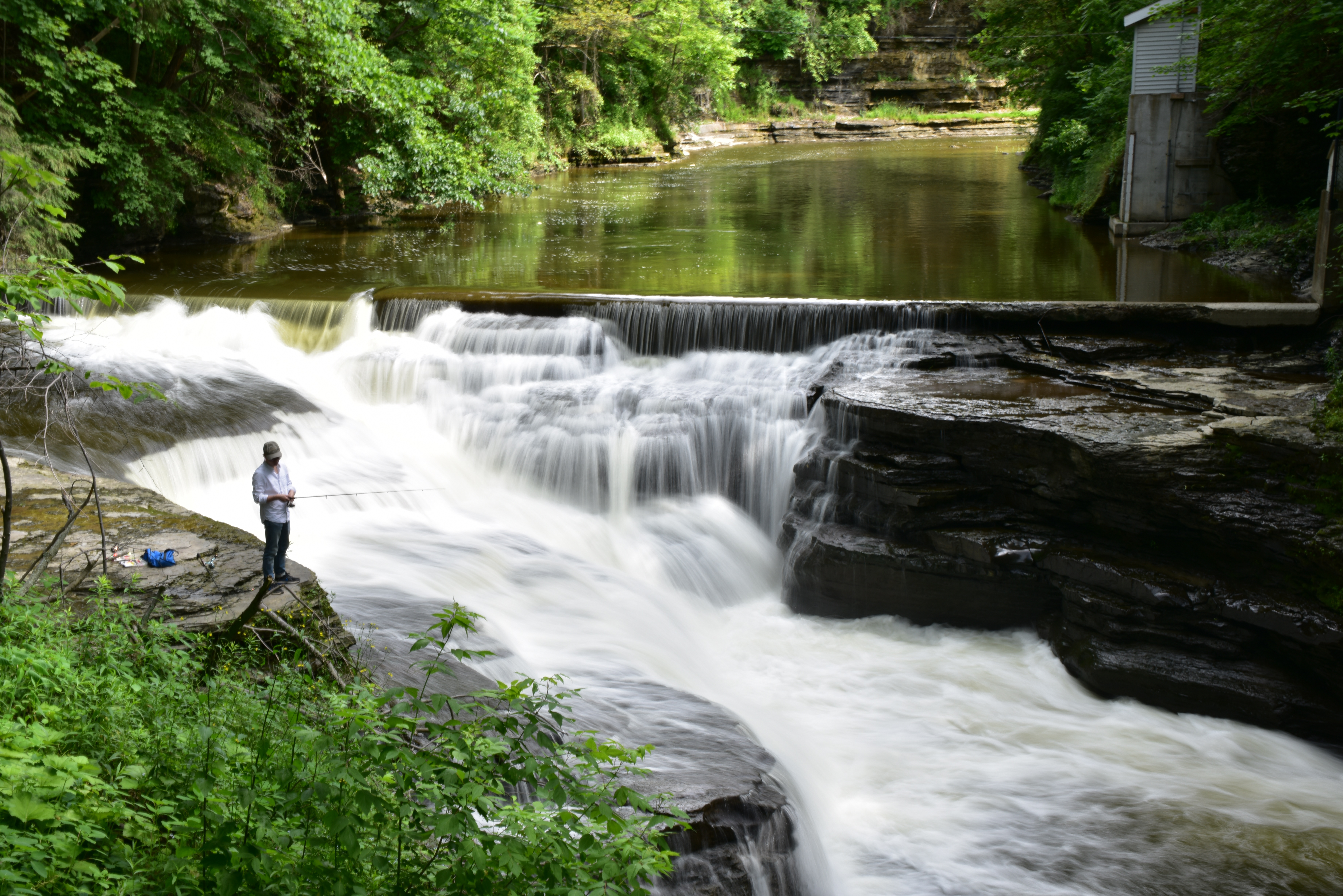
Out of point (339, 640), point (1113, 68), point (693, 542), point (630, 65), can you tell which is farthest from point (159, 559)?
point (630, 65)

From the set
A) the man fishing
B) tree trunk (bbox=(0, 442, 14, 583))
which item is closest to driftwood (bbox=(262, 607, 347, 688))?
the man fishing

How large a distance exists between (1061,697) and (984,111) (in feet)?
172

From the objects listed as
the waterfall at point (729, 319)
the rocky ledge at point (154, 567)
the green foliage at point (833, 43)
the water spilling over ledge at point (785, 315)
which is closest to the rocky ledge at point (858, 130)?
the green foliage at point (833, 43)

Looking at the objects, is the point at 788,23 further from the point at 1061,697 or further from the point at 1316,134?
the point at 1061,697

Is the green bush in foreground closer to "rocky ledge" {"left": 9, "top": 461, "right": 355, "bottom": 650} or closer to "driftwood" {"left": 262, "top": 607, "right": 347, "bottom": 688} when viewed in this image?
"driftwood" {"left": 262, "top": 607, "right": 347, "bottom": 688}

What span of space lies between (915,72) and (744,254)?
46046 mm

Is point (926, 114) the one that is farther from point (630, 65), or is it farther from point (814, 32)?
point (630, 65)

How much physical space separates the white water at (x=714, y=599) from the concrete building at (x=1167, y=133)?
8.81 m

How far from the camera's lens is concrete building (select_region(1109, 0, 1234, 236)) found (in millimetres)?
16141

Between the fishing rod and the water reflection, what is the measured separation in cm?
429

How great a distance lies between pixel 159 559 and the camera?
5.73m

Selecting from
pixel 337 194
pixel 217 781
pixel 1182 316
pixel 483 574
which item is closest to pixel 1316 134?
pixel 1182 316

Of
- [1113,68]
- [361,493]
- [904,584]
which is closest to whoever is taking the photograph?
[904,584]

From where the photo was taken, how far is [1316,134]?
14836mm
